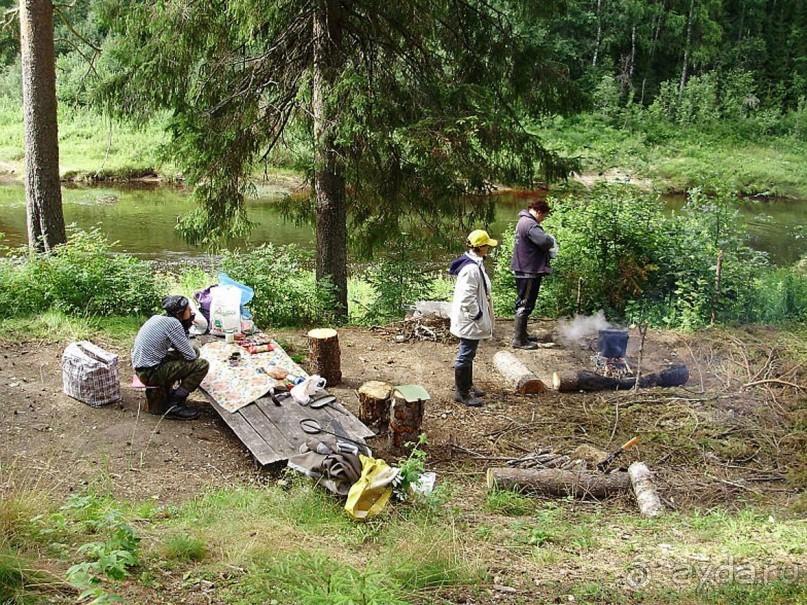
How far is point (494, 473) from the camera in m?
6.17

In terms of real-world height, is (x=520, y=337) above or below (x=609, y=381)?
above

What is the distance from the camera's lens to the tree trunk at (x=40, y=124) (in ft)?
33.3

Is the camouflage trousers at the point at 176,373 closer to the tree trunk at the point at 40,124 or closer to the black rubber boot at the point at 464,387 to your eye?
the black rubber boot at the point at 464,387

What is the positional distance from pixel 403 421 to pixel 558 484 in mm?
1468

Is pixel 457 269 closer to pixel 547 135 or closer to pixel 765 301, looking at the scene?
pixel 765 301

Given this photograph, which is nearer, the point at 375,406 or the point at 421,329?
the point at 375,406

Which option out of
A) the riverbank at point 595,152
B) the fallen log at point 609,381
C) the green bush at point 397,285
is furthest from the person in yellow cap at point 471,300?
the riverbank at point 595,152

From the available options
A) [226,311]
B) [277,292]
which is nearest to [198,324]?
[226,311]

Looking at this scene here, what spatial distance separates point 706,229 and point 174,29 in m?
7.86

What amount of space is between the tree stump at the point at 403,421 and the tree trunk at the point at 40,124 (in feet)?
20.5

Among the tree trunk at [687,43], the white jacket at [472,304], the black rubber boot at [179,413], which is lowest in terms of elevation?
the black rubber boot at [179,413]

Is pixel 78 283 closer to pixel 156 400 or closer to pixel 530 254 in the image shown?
pixel 156 400

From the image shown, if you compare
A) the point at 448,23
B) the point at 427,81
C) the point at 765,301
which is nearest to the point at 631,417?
the point at 765,301

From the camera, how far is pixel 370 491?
5273mm
